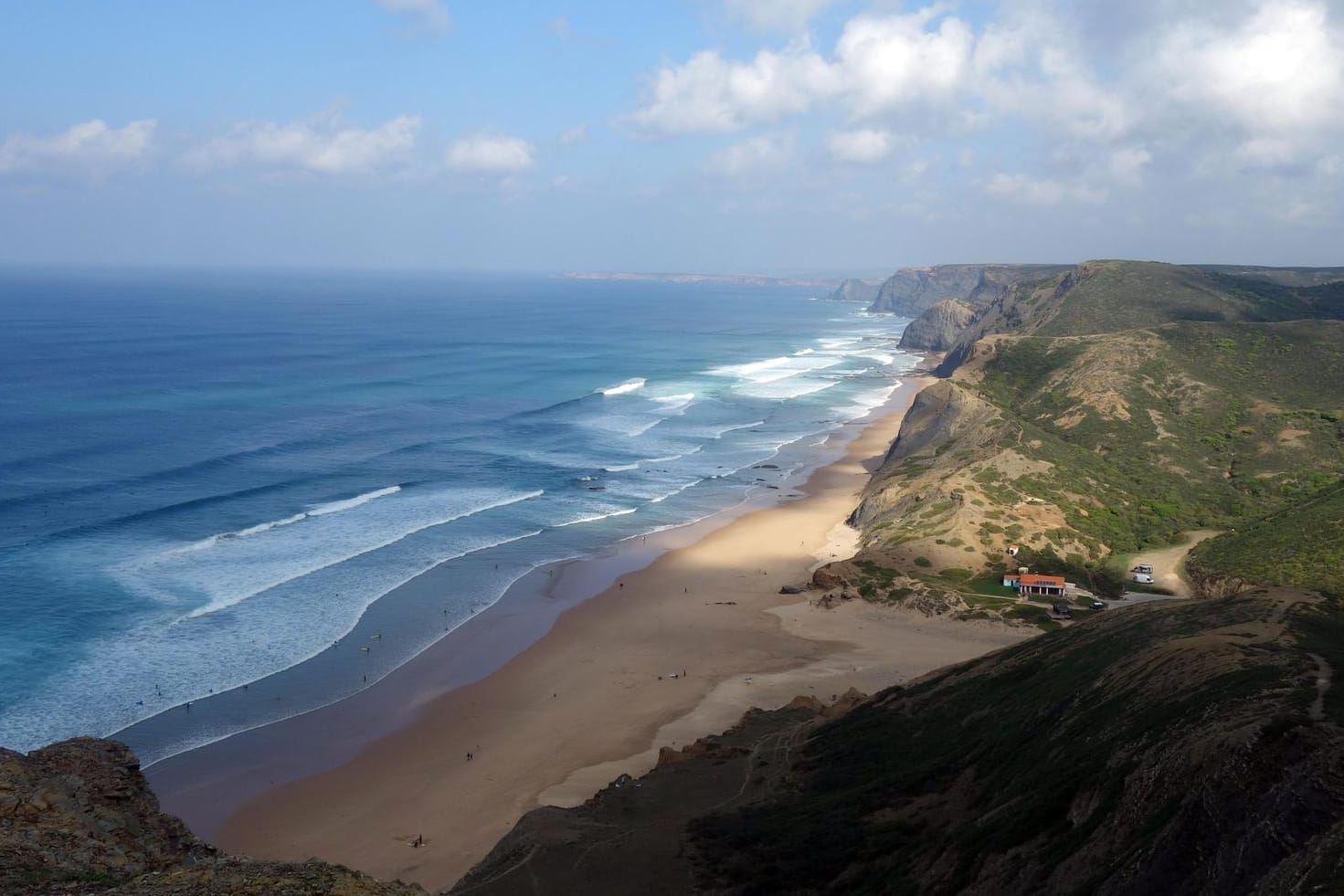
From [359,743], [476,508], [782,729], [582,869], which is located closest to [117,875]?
[582,869]

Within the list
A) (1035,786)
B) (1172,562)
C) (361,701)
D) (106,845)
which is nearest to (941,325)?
(1172,562)

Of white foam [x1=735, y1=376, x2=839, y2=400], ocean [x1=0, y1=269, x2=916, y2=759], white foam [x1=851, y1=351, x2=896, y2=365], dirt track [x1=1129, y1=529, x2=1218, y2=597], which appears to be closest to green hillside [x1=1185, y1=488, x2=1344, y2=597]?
dirt track [x1=1129, y1=529, x2=1218, y2=597]

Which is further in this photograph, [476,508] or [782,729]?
[476,508]

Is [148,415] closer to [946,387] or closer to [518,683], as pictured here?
[518,683]

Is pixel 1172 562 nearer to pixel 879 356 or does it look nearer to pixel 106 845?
pixel 106 845

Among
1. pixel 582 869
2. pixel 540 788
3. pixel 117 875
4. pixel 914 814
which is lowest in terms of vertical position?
pixel 540 788

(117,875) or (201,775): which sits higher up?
(117,875)

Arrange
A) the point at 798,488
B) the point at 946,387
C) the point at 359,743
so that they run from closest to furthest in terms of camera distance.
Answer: the point at 359,743 < the point at 798,488 < the point at 946,387

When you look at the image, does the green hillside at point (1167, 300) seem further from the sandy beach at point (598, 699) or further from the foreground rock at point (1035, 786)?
the foreground rock at point (1035, 786)
